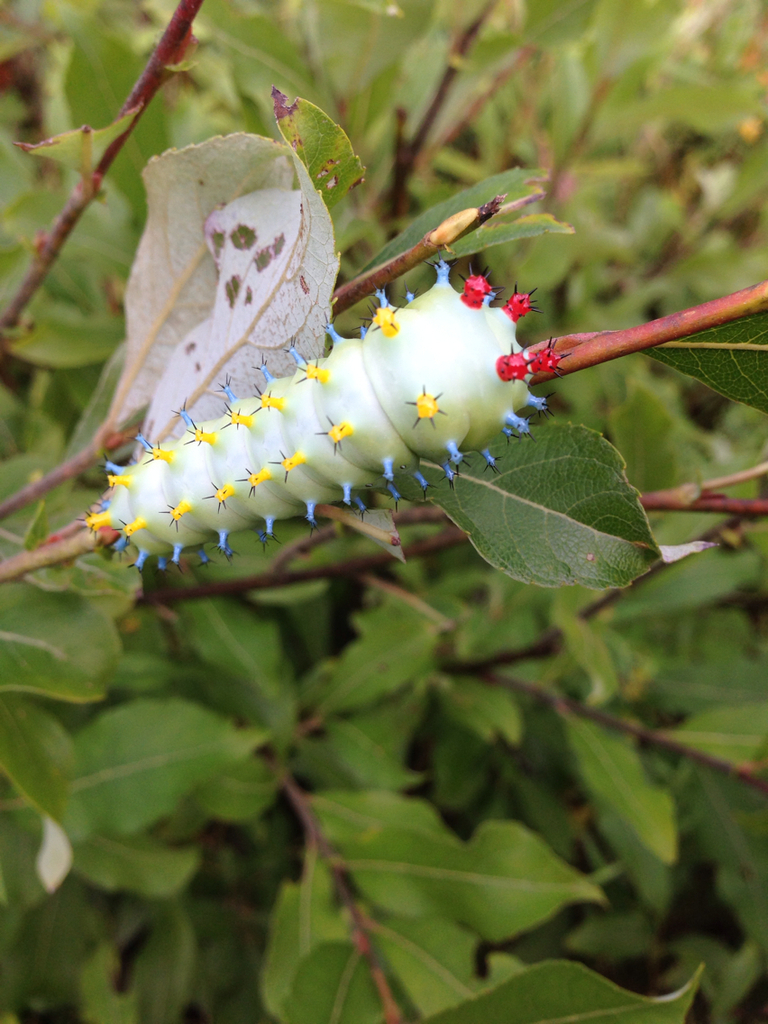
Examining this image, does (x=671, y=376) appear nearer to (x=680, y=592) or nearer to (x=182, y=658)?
(x=680, y=592)

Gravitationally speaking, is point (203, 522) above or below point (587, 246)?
below

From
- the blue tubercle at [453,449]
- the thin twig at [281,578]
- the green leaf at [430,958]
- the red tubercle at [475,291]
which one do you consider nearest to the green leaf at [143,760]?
the thin twig at [281,578]

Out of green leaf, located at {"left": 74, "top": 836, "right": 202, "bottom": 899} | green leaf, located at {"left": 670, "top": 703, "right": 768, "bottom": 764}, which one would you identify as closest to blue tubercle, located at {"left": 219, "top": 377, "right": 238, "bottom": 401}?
green leaf, located at {"left": 74, "top": 836, "right": 202, "bottom": 899}

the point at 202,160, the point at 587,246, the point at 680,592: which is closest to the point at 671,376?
the point at 587,246

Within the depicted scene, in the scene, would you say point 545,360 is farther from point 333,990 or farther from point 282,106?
point 333,990

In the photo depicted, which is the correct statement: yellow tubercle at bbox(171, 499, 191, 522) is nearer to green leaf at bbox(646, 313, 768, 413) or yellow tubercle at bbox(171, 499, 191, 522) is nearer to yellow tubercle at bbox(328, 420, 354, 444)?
yellow tubercle at bbox(328, 420, 354, 444)

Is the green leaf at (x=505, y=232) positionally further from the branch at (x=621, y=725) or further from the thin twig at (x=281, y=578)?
the branch at (x=621, y=725)

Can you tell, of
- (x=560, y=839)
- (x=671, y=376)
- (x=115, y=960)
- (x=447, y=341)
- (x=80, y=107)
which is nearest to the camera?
(x=447, y=341)
